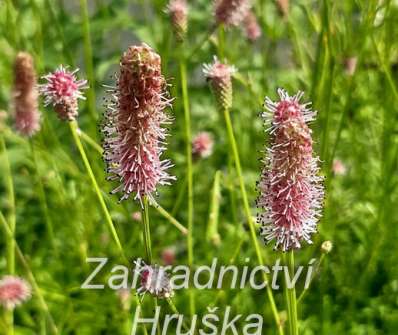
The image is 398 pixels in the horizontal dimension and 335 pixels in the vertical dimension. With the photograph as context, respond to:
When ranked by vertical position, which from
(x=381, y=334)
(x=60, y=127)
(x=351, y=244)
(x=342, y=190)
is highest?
(x=60, y=127)

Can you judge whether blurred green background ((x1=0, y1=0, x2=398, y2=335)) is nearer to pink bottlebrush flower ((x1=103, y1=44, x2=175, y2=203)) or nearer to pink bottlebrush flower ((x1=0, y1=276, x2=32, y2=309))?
pink bottlebrush flower ((x1=0, y1=276, x2=32, y2=309))

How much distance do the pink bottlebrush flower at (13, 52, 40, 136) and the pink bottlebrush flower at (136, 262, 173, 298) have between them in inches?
16.4

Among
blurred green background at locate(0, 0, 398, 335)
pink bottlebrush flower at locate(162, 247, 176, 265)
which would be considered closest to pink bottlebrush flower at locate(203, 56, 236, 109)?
blurred green background at locate(0, 0, 398, 335)

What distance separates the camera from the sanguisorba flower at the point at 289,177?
1068 millimetres

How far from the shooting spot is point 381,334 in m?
1.88

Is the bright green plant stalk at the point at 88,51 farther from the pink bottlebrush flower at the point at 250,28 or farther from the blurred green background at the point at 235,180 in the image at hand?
the pink bottlebrush flower at the point at 250,28

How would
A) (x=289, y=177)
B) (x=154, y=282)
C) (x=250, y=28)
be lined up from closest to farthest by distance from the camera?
(x=289, y=177) < (x=154, y=282) < (x=250, y=28)

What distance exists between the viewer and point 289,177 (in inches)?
43.2

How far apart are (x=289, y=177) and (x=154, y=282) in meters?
0.30

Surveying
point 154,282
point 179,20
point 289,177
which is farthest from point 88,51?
point 289,177

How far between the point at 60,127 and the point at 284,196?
1540mm

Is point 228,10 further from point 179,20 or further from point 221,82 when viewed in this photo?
point 221,82

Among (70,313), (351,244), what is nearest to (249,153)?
(351,244)

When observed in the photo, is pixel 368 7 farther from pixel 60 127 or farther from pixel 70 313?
pixel 60 127
